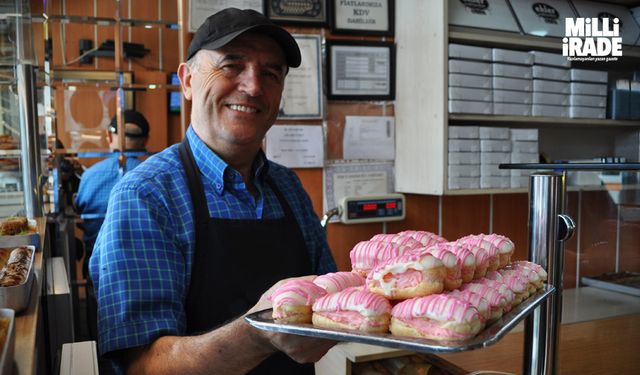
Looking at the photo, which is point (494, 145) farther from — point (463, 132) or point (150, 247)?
point (150, 247)

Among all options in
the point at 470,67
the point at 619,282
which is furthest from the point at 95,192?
the point at 619,282

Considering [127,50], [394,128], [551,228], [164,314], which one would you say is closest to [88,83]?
[127,50]

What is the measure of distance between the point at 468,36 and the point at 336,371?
141cm

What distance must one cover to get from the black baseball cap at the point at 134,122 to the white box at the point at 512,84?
1.46 meters

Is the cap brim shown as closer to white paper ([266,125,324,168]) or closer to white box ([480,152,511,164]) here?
white paper ([266,125,324,168])

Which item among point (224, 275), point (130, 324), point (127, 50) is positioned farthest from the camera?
point (127, 50)

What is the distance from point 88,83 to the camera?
233cm

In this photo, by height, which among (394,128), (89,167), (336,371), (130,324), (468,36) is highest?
(468,36)

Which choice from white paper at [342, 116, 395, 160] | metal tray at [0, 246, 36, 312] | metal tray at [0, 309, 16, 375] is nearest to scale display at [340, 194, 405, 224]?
white paper at [342, 116, 395, 160]

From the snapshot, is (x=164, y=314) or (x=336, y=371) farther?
(x=336, y=371)

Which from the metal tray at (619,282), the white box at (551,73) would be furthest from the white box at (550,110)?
the metal tray at (619,282)

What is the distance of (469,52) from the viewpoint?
228 centimetres

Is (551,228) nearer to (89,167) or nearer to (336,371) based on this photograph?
(336,371)

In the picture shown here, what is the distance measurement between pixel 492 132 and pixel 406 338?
5.97ft
